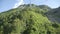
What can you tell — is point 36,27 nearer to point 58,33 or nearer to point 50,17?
point 58,33

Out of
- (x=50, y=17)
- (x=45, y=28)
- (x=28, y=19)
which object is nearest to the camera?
(x=45, y=28)

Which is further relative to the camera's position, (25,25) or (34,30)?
(25,25)

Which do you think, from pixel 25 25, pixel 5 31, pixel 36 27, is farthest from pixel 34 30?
pixel 5 31

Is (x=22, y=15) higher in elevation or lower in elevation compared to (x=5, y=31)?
higher

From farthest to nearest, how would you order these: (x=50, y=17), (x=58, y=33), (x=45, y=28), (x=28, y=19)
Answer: (x=50, y=17), (x=28, y=19), (x=45, y=28), (x=58, y=33)

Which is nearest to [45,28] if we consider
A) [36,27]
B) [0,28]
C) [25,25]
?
[36,27]

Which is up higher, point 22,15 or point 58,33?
point 22,15

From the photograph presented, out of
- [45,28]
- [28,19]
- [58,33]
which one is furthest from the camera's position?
[28,19]

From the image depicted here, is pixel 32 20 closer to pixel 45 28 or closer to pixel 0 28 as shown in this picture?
pixel 45 28

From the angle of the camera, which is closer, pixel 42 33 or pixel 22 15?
pixel 42 33
